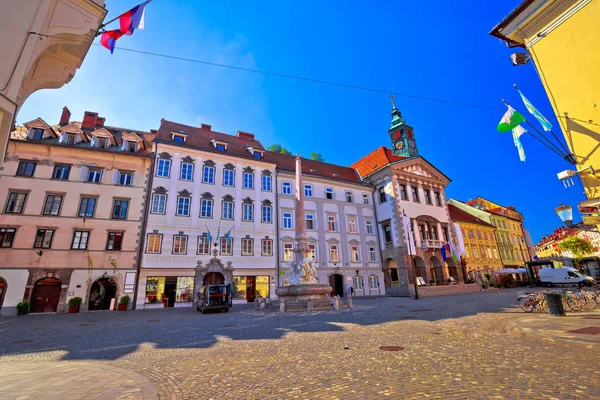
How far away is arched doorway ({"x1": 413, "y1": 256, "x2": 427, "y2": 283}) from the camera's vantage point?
32.2m

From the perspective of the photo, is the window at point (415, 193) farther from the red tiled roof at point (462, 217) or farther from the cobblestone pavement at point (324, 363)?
the cobblestone pavement at point (324, 363)

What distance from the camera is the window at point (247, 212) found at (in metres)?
27.5

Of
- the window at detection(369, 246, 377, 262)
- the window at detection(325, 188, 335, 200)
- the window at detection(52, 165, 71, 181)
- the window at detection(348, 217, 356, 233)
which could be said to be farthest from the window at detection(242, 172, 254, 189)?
the window at detection(369, 246, 377, 262)

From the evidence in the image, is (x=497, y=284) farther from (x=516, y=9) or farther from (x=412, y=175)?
(x=516, y=9)

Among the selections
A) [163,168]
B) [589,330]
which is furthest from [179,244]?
[589,330]

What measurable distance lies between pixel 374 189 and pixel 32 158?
34.3 m

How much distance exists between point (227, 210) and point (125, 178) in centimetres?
912

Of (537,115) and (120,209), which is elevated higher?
(120,209)

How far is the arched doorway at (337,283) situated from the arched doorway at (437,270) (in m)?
11.6

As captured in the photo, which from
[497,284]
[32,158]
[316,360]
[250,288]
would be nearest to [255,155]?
[250,288]

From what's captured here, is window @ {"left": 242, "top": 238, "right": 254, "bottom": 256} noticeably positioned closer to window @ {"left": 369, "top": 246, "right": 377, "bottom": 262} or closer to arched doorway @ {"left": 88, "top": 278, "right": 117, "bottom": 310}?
arched doorway @ {"left": 88, "top": 278, "right": 117, "bottom": 310}

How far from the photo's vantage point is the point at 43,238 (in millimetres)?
21109

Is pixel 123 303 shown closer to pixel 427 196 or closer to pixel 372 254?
pixel 372 254

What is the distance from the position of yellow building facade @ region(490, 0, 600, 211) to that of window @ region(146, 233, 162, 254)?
25201 mm
